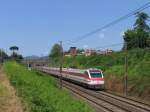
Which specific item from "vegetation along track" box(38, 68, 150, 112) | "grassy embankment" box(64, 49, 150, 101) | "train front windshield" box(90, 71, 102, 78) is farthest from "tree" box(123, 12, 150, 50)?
"vegetation along track" box(38, 68, 150, 112)

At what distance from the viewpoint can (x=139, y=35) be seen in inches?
4449

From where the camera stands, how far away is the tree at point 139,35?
105 m

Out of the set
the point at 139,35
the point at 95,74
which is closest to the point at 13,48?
the point at 139,35

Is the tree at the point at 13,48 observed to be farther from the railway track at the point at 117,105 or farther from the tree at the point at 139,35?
the railway track at the point at 117,105

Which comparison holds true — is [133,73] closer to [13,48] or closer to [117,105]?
[117,105]

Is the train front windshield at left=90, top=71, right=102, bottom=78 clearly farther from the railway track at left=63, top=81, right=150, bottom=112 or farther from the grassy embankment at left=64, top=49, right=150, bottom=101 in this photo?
the railway track at left=63, top=81, right=150, bottom=112

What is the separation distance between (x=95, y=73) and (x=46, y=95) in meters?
36.2

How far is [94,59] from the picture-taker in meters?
102

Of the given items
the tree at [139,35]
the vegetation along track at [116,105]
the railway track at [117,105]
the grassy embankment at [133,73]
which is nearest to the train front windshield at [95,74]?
the grassy embankment at [133,73]

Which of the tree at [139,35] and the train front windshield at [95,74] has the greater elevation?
the tree at [139,35]

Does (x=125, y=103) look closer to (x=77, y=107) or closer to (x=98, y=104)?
(x=98, y=104)

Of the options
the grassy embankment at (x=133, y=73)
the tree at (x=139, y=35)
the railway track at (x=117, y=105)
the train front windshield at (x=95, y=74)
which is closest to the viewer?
the railway track at (x=117, y=105)

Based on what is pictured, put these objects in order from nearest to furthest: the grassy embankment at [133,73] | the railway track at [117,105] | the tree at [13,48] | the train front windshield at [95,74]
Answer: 1. the railway track at [117,105]
2. the grassy embankment at [133,73]
3. the train front windshield at [95,74]
4. the tree at [13,48]

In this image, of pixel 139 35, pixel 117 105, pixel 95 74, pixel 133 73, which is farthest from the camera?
pixel 139 35
